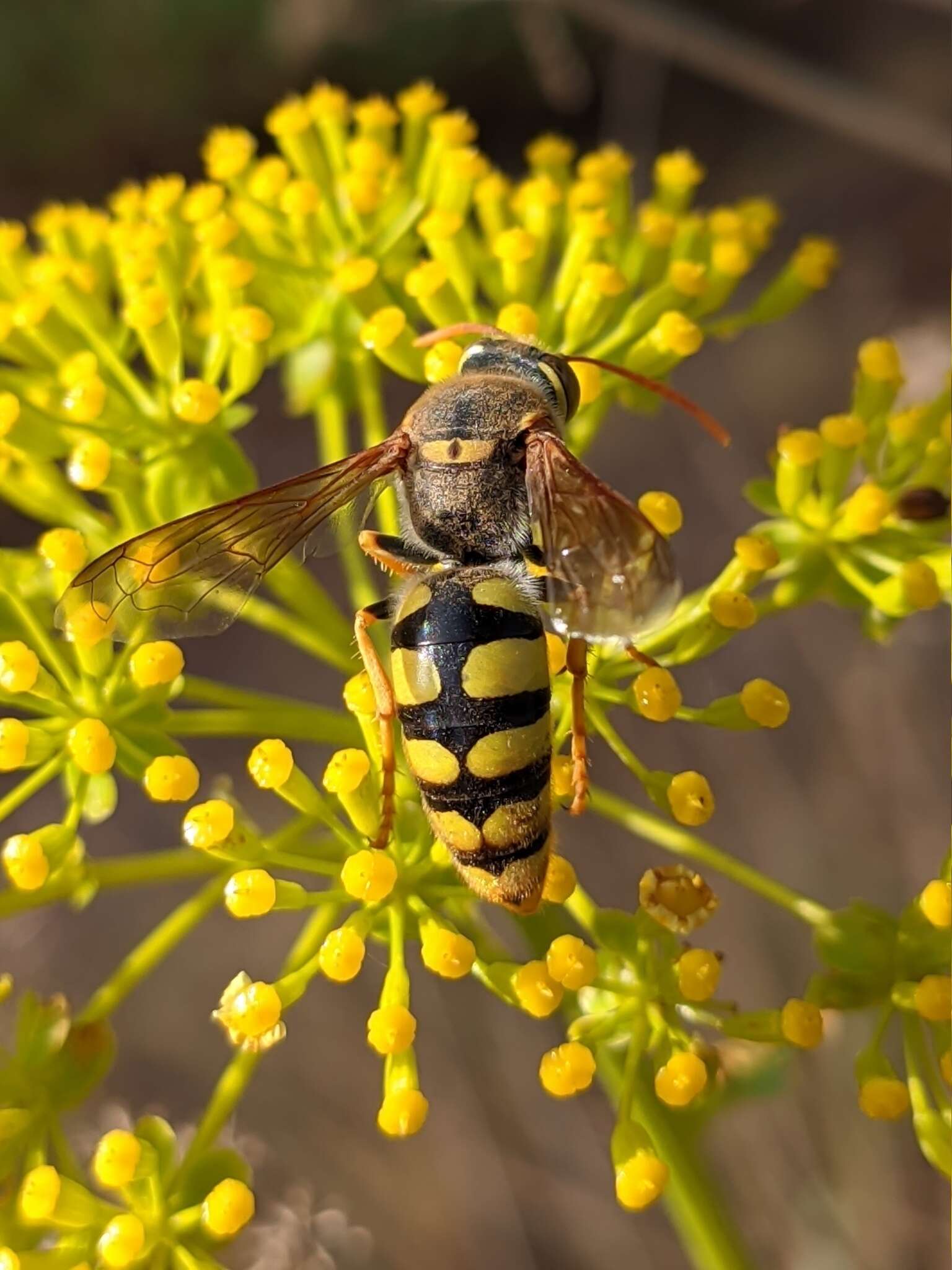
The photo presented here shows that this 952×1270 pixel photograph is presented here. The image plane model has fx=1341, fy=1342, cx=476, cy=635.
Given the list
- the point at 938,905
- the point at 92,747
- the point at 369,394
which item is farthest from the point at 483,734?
the point at 369,394

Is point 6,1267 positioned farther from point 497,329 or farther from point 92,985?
point 92,985

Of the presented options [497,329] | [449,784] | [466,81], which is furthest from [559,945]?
[466,81]

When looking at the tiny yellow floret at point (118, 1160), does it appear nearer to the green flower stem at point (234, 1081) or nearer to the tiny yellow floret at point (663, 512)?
the green flower stem at point (234, 1081)

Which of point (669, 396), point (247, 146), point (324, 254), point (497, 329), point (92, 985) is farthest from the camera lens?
point (92, 985)

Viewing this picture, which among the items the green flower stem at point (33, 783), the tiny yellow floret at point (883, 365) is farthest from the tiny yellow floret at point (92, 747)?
the tiny yellow floret at point (883, 365)

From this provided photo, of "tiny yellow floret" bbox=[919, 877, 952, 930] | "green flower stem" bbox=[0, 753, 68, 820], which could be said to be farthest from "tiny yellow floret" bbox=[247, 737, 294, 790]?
"tiny yellow floret" bbox=[919, 877, 952, 930]

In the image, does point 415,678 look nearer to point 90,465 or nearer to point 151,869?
point 151,869

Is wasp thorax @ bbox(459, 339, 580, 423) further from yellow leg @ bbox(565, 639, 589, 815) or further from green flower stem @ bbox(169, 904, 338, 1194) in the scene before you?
green flower stem @ bbox(169, 904, 338, 1194)
